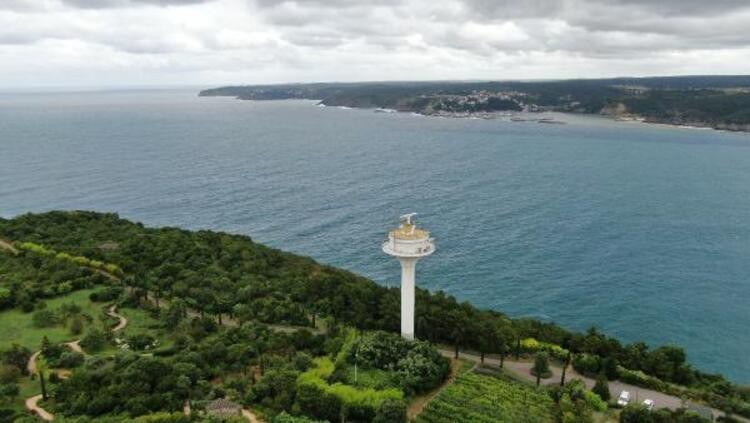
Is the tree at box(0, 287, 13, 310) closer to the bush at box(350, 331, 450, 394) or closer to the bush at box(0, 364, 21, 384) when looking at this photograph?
the bush at box(0, 364, 21, 384)

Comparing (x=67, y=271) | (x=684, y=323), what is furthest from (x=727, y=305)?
(x=67, y=271)

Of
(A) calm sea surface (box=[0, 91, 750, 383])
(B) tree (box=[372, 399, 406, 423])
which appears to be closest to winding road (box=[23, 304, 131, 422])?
(B) tree (box=[372, 399, 406, 423])

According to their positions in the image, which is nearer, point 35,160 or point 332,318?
point 332,318

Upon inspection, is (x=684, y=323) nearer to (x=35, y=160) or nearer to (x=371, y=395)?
(x=371, y=395)

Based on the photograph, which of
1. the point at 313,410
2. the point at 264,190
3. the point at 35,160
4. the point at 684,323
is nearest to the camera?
the point at 313,410

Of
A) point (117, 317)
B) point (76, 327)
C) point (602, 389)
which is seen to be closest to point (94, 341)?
point (76, 327)
